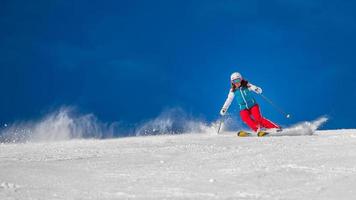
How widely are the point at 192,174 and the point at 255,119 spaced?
8209mm

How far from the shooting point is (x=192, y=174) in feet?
17.8

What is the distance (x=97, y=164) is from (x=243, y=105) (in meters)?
7.63

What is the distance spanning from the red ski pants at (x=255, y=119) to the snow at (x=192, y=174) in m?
5.78

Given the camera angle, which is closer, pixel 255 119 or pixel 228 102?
pixel 255 119

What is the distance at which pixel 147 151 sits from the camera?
7.77 metres

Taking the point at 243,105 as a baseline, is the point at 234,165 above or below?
below

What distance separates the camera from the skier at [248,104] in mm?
13344

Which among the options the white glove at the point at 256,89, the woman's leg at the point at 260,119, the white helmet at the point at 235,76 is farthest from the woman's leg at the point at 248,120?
the white helmet at the point at 235,76

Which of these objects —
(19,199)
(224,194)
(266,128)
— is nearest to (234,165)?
(224,194)

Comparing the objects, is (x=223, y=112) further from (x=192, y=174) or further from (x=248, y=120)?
(x=192, y=174)

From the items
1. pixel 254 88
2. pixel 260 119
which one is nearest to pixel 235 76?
pixel 254 88

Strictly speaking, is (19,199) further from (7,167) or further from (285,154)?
(285,154)

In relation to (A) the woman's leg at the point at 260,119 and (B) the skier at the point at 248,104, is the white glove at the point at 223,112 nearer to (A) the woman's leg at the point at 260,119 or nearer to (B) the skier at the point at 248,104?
(B) the skier at the point at 248,104

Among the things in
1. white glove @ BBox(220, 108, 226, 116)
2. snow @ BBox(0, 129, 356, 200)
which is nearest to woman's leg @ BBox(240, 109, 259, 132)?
white glove @ BBox(220, 108, 226, 116)
